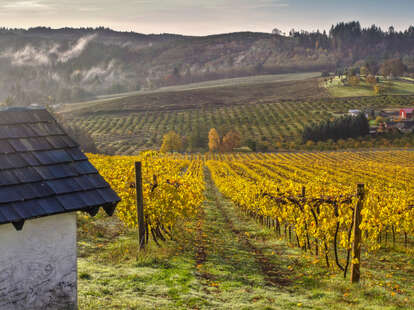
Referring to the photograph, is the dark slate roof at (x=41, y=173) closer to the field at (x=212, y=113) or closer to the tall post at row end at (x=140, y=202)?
the tall post at row end at (x=140, y=202)

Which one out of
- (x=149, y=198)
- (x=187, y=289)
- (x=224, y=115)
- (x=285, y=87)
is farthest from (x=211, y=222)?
(x=285, y=87)

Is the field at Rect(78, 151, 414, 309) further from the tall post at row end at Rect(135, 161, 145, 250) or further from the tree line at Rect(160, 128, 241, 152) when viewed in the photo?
the tree line at Rect(160, 128, 241, 152)

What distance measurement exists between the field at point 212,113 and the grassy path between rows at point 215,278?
81309 millimetres

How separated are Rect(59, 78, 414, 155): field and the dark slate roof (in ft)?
286

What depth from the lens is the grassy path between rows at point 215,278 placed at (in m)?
8.02

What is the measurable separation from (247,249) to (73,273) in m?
8.34

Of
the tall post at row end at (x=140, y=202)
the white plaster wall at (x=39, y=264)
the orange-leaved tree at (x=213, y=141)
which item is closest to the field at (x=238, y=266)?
the tall post at row end at (x=140, y=202)

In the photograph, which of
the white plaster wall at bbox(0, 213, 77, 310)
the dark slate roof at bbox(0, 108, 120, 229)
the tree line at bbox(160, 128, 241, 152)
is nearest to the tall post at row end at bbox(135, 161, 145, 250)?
the dark slate roof at bbox(0, 108, 120, 229)

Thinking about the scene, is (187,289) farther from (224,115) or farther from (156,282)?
(224,115)

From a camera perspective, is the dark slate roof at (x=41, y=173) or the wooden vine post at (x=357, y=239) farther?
the wooden vine post at (x=357, y=239)

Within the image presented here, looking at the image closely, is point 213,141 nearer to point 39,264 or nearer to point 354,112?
point 354,112

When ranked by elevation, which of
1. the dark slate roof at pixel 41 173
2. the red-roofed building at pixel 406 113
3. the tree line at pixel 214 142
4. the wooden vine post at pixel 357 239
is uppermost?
the dark slate roof at pixel 41 173

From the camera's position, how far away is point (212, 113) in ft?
460

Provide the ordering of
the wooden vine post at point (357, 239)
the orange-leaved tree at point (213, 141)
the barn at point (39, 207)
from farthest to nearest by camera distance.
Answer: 1. the orange-leaved tree at point (213, 141)
2. the wooden vine post at point (357, 239)
3. the barn at point (39, 207)
